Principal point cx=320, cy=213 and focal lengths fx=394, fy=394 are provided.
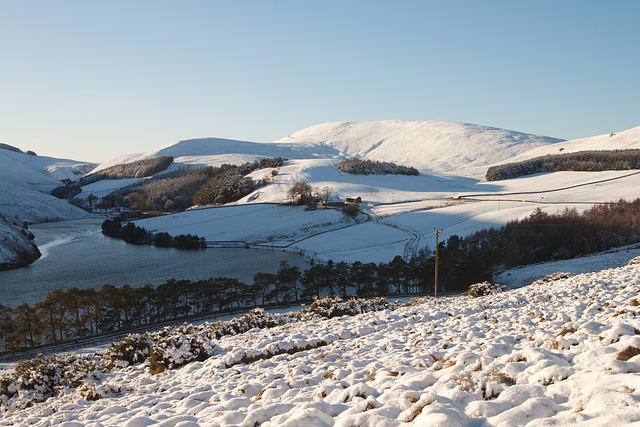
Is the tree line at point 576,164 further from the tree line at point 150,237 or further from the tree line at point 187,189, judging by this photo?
the tree line at point 150,237

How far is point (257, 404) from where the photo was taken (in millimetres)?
6777

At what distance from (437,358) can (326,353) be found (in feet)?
9.84

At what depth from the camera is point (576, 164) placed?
11719cm

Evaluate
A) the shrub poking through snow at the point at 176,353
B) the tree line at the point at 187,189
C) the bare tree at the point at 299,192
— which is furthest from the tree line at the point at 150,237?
the shrub poking through snow at the point at 176,353

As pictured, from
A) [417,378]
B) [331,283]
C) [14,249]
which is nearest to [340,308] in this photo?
[417,378]

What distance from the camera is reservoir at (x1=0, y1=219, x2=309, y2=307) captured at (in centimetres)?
4819

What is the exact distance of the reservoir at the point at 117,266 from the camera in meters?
48.2

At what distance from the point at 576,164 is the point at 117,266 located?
124 meters

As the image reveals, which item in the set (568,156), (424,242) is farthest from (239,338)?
(568,156)

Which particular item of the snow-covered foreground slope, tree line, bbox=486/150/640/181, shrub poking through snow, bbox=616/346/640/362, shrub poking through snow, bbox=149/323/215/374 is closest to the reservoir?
shrub poking through snow, bbox=149/323/215/374

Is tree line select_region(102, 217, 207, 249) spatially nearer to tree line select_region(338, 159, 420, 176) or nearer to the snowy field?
the snowy field

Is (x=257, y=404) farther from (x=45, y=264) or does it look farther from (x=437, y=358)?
(x=45, y=264)

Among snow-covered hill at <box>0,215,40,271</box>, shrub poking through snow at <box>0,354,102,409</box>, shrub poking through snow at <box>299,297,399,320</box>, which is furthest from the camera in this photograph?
snow-covered hill at <box>0,215,40,271</box>

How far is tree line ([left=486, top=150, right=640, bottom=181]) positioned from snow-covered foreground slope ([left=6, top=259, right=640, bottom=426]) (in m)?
123
